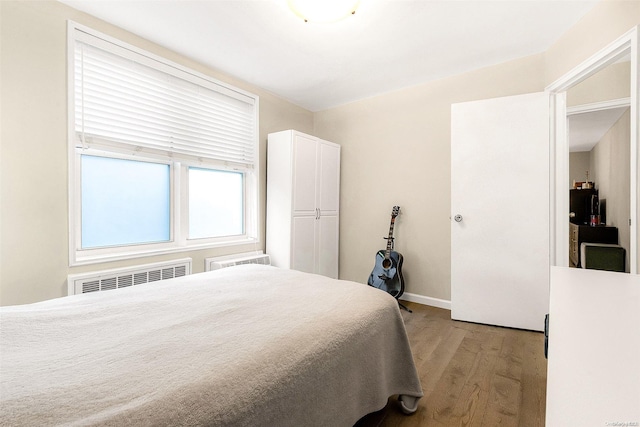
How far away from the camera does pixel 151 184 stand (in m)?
2.67

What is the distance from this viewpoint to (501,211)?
2.73 meters

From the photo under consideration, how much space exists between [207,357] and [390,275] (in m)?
2.63

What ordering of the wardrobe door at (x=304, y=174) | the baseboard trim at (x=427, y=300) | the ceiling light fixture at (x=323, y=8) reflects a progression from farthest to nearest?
the wardrobe door at (x=304, y=174), the baseboard trim at (x=427, y=300), the ceiling light fixture at (x=323, y=8)

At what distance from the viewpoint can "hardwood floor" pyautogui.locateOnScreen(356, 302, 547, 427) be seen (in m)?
1.55

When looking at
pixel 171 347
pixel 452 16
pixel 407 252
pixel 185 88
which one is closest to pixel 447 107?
pixel 452 16

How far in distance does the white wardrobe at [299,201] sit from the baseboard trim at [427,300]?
998 mm

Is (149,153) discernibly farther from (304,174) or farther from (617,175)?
(617,175)

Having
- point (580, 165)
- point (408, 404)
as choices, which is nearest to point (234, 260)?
point (408, 404)

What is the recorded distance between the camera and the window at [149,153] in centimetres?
219

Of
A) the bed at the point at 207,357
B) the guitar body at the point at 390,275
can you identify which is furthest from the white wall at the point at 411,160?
the bed at the point at 207,357

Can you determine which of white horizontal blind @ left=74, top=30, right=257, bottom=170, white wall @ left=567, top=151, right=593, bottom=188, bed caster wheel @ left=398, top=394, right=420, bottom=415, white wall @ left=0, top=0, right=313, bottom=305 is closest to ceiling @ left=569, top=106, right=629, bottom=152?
white wall @ left=567, top=151, right=593, bottom=188

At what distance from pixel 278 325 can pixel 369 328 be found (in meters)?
0.43

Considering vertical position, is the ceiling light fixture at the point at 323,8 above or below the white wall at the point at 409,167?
above

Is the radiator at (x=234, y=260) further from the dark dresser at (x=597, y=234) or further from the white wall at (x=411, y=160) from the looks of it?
the dark dresser at (x=597, y=234)
